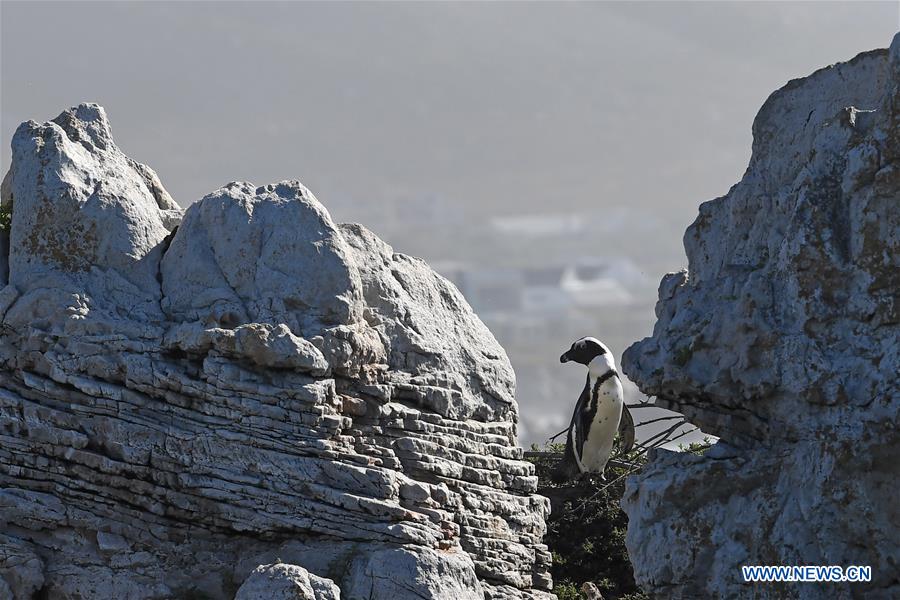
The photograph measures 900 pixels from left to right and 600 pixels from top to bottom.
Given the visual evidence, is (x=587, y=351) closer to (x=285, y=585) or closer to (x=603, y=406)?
(x=603, y=406)

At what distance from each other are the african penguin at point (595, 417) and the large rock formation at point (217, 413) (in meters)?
4.41

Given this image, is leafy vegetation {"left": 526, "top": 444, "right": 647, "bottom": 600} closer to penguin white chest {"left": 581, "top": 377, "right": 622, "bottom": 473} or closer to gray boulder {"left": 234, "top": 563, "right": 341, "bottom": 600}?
penguin white chest {"left": 581, "top": 377, "right": 622, "bottom": 473}

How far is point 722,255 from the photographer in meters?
11.1

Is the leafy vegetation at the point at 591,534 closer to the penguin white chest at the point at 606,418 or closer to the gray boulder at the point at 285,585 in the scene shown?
the penguin white chest at the point at 606,418

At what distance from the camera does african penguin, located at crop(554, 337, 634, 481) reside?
17062 mm

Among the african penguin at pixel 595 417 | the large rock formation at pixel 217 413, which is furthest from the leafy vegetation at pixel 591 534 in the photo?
the large rock formation at pixel 217 413

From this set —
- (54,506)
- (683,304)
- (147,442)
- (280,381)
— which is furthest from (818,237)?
(54,506)

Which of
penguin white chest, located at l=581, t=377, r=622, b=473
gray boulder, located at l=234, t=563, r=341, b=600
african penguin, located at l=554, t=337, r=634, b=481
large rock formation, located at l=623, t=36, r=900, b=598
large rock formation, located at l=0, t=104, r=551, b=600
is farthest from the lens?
penguin white chest, located at l=581, t=377, r=622, b=473

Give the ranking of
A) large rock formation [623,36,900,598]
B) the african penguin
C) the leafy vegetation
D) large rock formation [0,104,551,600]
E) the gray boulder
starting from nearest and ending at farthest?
large rock formation [623,36,900,598] → the gray boulder → large rock formation [0,104,551,600] → the leafy vegetation → the african penguin

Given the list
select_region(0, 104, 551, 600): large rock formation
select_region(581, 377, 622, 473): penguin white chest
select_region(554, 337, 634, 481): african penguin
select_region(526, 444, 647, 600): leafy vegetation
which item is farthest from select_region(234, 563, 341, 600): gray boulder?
select_region(581, 377, 622, 473): penguin white chest

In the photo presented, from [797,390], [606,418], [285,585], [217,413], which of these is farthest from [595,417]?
[797,390]

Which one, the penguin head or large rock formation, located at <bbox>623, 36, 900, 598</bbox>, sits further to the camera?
the penguin head

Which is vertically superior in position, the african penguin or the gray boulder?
the african penguin

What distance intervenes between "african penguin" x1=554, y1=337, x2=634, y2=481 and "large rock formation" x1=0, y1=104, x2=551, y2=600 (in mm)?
4412
